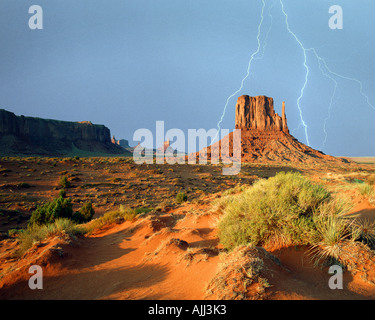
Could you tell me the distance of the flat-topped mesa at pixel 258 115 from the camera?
101 m

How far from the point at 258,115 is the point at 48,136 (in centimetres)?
10044

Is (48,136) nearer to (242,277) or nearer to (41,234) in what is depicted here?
(41,234)

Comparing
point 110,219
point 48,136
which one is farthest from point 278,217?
point 48,136

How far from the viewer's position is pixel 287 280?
3.74 m

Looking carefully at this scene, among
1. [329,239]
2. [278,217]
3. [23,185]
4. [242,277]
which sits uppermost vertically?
[278,217]

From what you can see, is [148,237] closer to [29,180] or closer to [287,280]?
[287,280]

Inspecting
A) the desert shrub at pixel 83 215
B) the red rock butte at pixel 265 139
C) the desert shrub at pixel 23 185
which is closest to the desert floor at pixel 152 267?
the desert shrub at pixel 83 215

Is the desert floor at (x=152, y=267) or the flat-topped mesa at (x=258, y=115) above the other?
the flat-topped mesa at (x=258, y=115)

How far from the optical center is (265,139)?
92375 mm

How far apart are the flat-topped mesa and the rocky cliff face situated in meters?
73.6

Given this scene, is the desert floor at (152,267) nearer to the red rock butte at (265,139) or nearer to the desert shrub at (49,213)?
the desert shrub at (49,213)

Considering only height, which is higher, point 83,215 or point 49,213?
point 49,213

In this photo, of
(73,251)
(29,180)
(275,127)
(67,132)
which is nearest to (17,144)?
(67,132)
